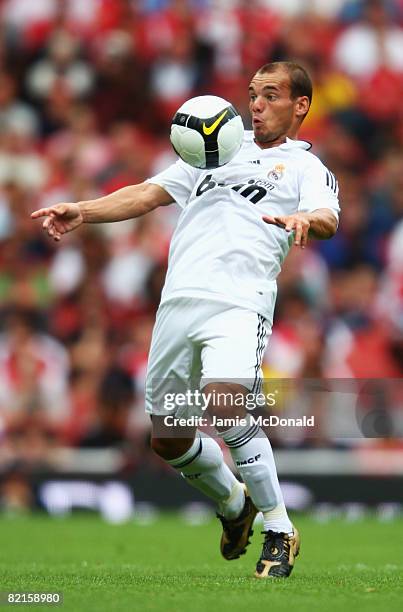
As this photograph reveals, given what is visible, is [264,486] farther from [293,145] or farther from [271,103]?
[271,103]

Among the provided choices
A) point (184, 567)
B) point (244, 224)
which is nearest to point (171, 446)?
point (184, 567)

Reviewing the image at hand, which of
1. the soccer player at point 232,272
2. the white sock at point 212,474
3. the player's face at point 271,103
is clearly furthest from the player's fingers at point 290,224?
the white sock at point 212,474

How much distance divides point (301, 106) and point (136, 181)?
7.93 m

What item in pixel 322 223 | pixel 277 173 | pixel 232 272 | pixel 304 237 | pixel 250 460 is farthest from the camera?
pixel 277 173

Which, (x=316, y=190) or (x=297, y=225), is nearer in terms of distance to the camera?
(x=297, y=225)

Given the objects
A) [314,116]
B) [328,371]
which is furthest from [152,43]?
[328,371]

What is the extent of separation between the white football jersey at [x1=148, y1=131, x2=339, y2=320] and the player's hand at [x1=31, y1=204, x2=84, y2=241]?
1.81 ft

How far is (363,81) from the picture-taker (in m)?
15.2

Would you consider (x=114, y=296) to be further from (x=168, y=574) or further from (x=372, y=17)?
(x=168, y=574)

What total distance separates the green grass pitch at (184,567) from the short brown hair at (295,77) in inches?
98.1

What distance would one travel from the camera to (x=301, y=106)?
22.8ft

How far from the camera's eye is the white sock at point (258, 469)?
21.2 feet

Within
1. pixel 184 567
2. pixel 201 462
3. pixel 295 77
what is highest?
pixel 295 77

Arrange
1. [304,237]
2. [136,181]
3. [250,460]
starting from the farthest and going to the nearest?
1. [136,181]
2. [250,460]
3. [304,237]
